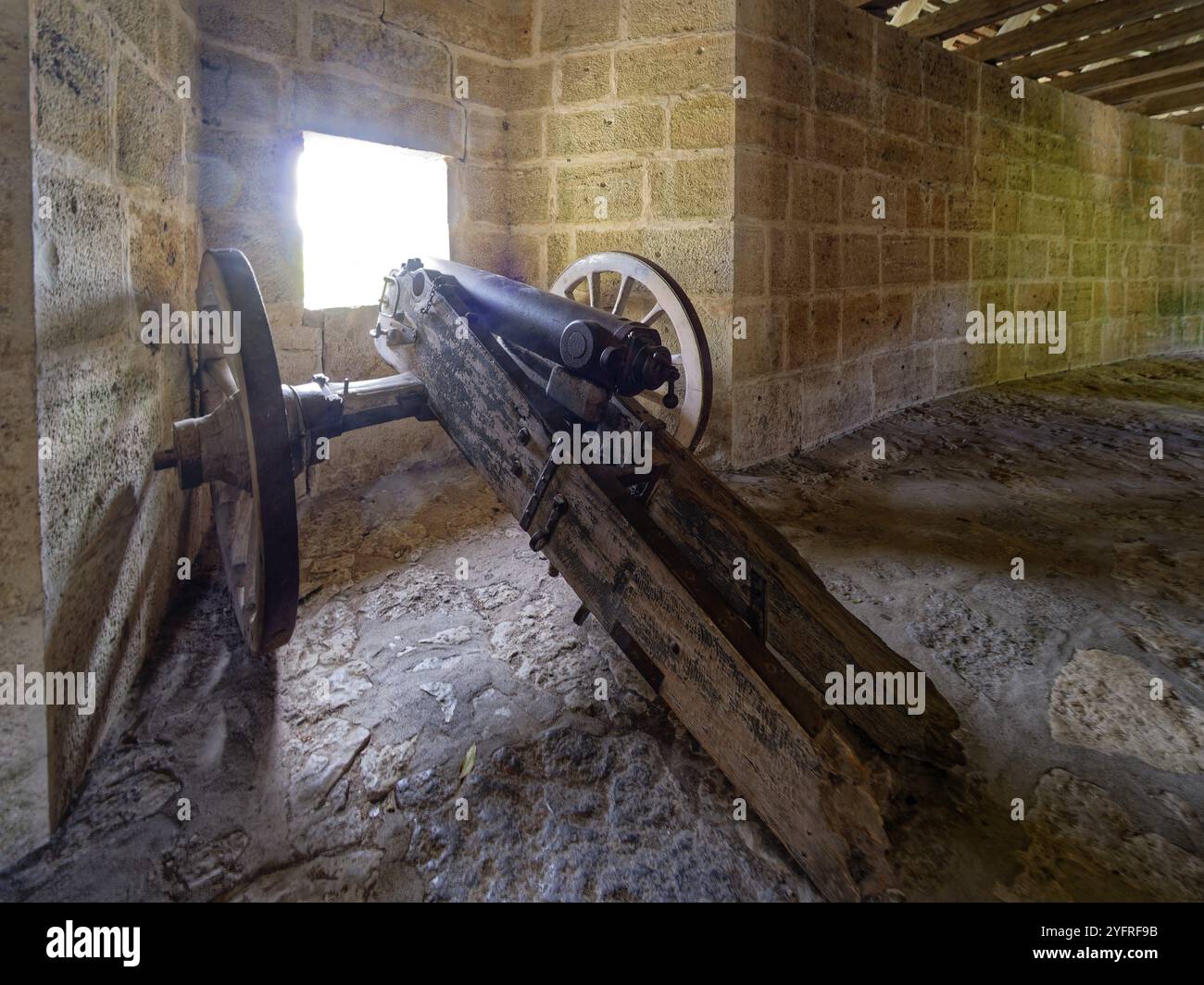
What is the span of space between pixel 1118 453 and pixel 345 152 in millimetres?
4391

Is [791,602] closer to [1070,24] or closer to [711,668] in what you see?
[711,668]

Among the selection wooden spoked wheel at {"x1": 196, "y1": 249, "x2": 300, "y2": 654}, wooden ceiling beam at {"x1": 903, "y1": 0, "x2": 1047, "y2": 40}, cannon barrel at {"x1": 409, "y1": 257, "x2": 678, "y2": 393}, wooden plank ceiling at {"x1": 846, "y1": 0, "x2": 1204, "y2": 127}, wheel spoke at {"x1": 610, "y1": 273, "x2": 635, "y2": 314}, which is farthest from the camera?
wooden plank ceiling at {"x1": 846, "y1": 0, "x2": 1204, "y2": 127}

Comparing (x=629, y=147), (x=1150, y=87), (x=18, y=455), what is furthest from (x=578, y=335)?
(x=1150, y=87)

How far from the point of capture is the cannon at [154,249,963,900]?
4.18 ft

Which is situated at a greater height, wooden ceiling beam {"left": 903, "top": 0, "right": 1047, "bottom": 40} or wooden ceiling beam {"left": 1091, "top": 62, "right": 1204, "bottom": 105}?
wooden ceiling beam {"left": 1091, "top": 62, "right": 1204, "bottom": 105}

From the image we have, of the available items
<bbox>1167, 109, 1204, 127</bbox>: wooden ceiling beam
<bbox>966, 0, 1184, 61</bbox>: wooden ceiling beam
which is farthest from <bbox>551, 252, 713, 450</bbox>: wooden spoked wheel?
<bbox>1167, 109, 1204, 127</bbox>: wooden ceiling beam

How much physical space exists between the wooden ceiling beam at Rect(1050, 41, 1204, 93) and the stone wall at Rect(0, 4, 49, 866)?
7.26 metres

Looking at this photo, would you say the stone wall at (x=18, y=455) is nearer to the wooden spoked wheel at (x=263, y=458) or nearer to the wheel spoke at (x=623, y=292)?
the wooden spoked wheel at (x=263, y=458)

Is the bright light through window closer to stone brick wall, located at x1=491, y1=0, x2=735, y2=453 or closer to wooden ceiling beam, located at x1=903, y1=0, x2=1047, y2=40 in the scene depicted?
stone brick wall, located at x1=491, y1=0, x2=735, y2=453

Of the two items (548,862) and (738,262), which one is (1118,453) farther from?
(548,862)

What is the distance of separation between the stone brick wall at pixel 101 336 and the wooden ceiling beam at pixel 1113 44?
5750 millimetres

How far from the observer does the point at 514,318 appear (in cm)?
191

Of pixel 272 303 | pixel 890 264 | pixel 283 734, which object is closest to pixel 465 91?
pixel 272 303

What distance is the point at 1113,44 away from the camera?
17.2ft
